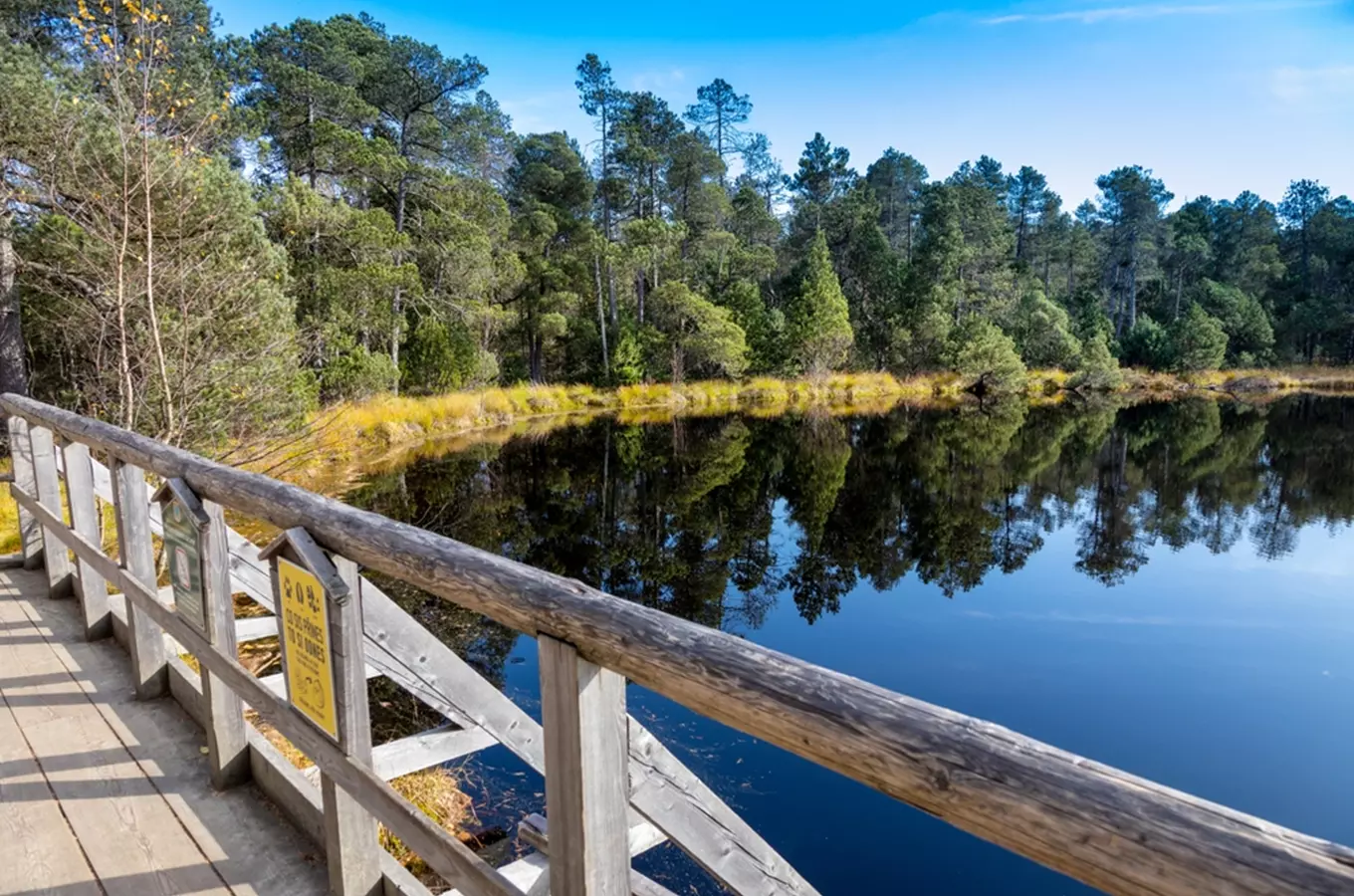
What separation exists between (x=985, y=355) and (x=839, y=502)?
74.5 ft

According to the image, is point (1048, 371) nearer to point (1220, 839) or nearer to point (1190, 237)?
point (1190, 237)

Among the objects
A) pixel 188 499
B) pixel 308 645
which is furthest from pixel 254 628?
pixel 308 645

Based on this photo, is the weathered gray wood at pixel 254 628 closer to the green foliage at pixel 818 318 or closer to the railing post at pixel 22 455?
the railing post at pixel 22 455

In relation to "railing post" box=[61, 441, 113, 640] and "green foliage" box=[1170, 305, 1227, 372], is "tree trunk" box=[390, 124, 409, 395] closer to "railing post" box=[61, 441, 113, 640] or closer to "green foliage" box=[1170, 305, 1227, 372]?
"railing post" box=[61, 441, 113, 640]

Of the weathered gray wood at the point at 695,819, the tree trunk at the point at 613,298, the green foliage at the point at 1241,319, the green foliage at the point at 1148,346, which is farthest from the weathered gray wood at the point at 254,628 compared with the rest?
the green foliage at the point at 1241,319

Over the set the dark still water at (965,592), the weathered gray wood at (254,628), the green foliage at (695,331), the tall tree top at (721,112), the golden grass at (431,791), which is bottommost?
the dark still water at (965,592)

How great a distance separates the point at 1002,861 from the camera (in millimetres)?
4699

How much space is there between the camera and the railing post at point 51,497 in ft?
14.2

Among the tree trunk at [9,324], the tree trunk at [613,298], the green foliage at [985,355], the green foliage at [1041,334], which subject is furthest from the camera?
the green foliage at [1041,334]

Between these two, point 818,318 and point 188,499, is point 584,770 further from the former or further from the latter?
point 818,318

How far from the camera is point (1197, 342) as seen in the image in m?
36.4

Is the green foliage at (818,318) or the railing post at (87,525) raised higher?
the green foliage at (818,318)

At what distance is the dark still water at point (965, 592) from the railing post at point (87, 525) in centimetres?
235

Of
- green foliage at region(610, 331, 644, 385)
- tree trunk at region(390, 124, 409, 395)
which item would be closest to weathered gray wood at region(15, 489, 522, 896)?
tree trunk at region(390, 124, 409, 395)
